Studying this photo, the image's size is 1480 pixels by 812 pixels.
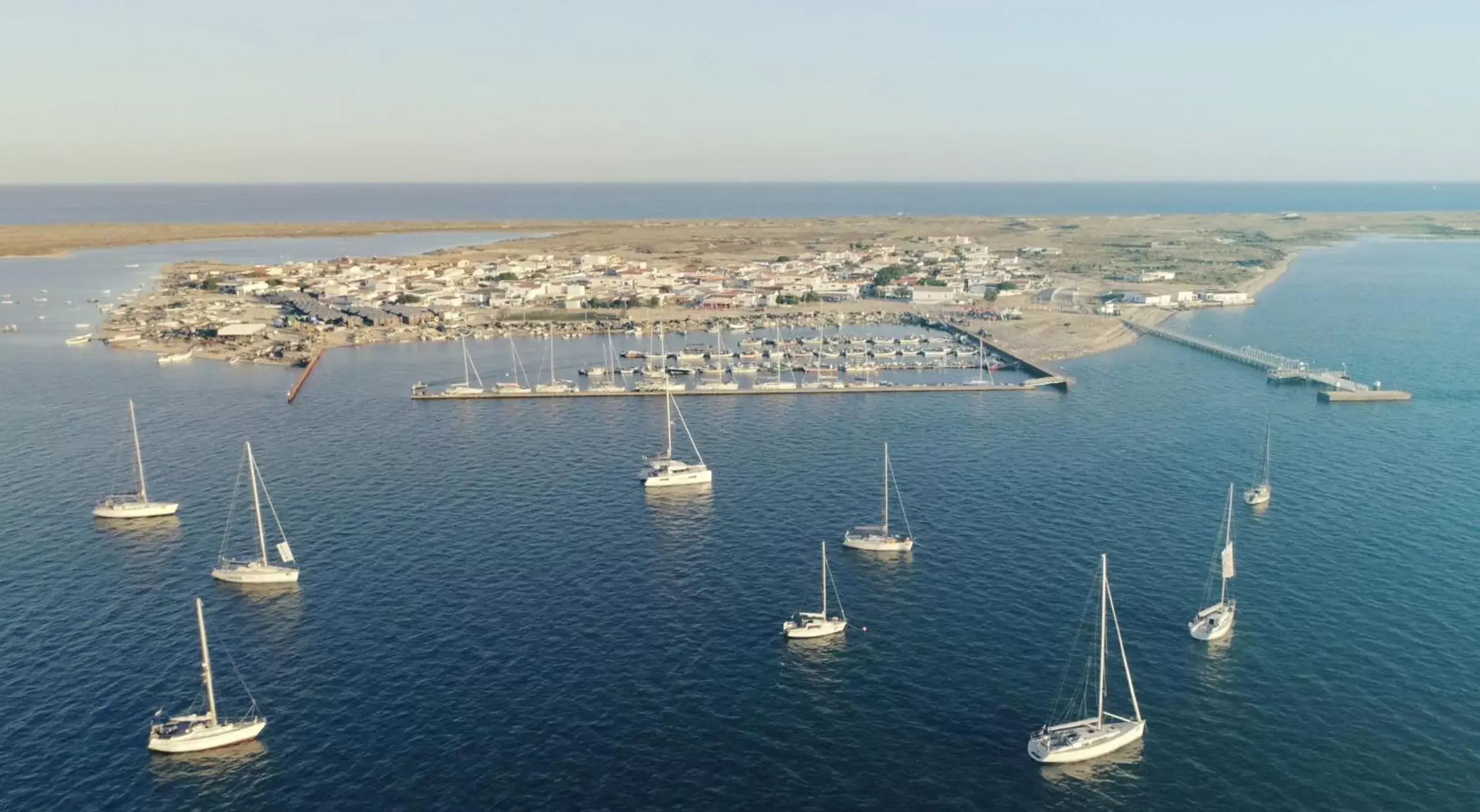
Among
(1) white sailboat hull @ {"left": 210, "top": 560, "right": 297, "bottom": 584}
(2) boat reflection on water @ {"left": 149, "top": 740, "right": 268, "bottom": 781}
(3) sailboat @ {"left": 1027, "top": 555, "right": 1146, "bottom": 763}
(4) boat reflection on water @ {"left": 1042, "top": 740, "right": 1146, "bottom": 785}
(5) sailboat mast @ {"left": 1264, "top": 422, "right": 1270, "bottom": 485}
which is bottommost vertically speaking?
(4) boat reflection on water @ {"left": 1042, "top": 740, "right": 1146, "bottom": 785}

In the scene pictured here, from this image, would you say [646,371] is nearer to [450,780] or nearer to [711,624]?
[711,624]

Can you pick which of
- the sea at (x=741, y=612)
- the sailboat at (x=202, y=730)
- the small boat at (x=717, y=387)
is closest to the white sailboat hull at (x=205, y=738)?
the sailboat at (x=202, y=730)

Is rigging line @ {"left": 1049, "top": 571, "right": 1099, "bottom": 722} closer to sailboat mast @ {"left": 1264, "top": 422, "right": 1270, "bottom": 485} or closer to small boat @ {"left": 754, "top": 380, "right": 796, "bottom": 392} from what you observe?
sailboat mast @ {"left": 1264, "top": 422, "right": 1270, "bottom": 485}

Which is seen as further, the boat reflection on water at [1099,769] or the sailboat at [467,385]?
the sailboat at [467,385]

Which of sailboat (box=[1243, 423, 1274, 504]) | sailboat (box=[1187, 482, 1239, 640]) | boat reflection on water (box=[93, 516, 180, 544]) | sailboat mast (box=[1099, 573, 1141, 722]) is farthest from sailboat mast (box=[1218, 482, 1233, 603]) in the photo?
boat reflection on water (box=[93, 516, 180, 544])

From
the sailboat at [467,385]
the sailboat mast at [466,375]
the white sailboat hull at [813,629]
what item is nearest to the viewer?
the white sailboat hull at [813,629]

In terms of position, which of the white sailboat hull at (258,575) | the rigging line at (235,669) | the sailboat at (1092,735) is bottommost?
the sailboat at (1092,735)

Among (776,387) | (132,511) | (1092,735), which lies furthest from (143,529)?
(776,387)

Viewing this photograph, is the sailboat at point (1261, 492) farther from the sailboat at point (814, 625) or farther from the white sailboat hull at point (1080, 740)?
the sailboat at point (814, 625)

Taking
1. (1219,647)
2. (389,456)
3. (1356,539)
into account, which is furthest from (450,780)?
(1356,539)
